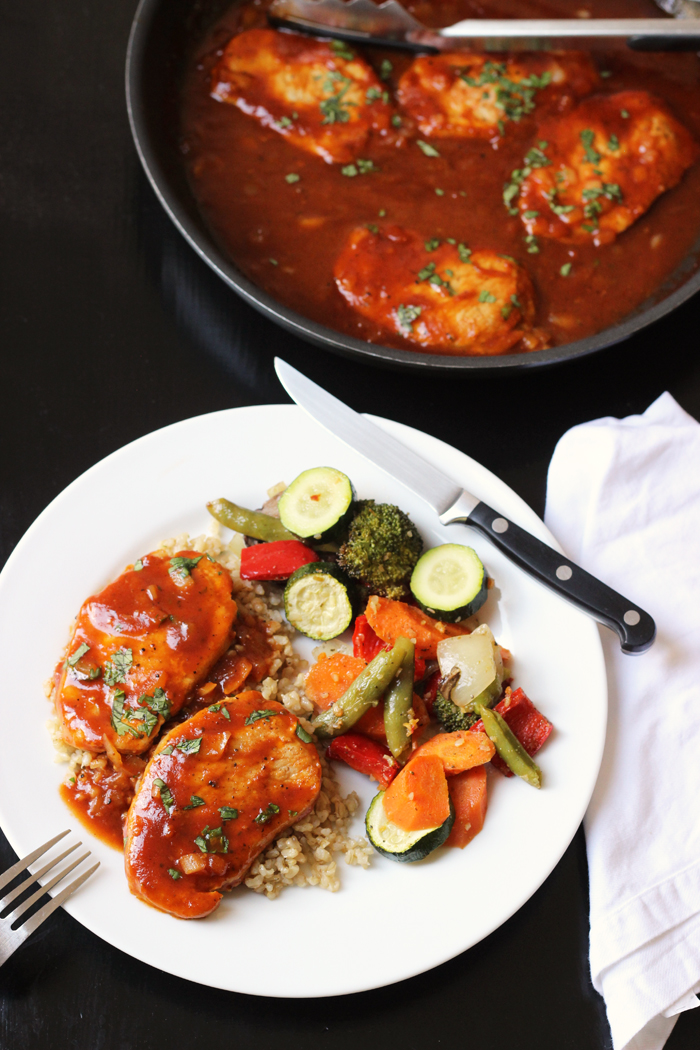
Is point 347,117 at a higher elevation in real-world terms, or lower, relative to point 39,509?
higher

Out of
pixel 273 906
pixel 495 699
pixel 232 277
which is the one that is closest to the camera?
pixel 273 906

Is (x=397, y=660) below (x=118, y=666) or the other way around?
below

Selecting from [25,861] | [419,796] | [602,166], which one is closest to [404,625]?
[419,796]

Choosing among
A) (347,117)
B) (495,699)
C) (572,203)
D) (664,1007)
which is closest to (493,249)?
(572,203)

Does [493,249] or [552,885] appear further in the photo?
[493,249]

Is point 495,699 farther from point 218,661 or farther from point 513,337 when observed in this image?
point 513,337

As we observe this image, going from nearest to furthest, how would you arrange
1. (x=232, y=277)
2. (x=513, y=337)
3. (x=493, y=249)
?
(x=232, y=277) < (x=513, y=337) < (x=493, y=249)

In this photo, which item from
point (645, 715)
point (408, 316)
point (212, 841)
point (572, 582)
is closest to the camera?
point (212, 841)

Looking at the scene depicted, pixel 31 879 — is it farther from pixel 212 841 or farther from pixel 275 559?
pixel 275 559
